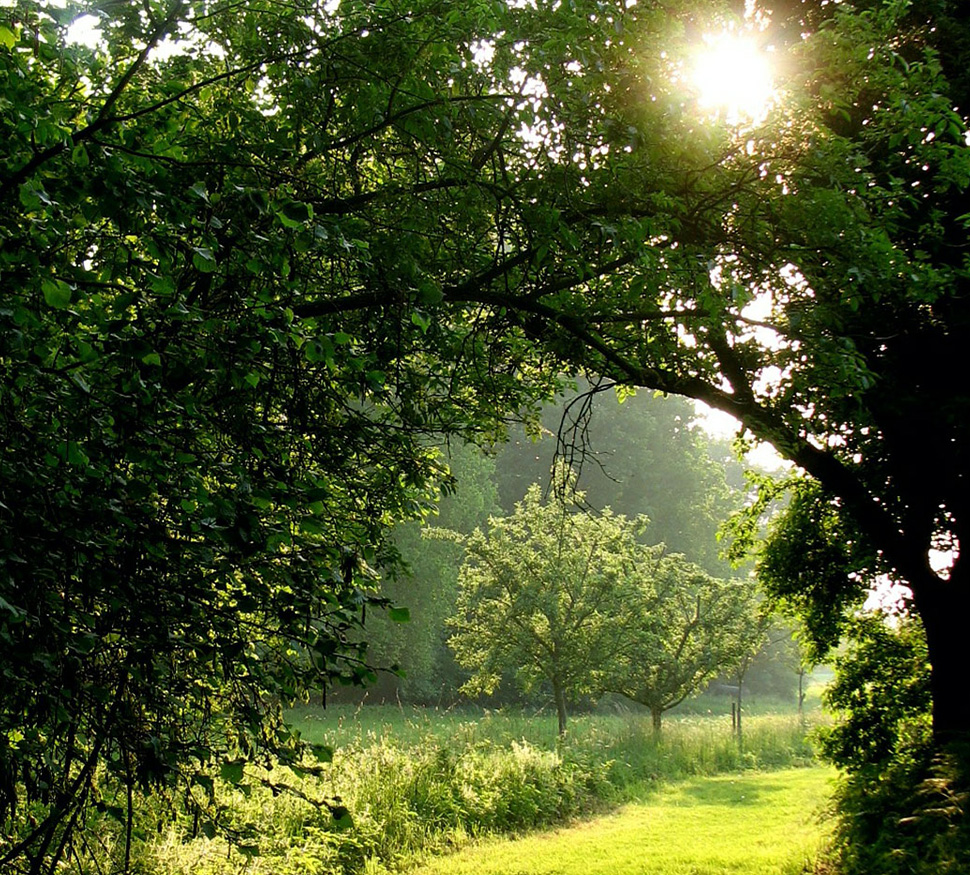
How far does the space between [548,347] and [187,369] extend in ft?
11.9

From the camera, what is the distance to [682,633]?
22844mm

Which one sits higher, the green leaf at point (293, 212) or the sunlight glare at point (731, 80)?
the sunlight glare at point (731, 80)

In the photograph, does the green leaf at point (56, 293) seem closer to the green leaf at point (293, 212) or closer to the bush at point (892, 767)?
the green leaf at point (293, 212)

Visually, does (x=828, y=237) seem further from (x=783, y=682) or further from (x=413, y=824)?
(x=783, y=682)

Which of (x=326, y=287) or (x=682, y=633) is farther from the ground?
(x=326, y=287)

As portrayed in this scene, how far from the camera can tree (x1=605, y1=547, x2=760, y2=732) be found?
22062 millimetres

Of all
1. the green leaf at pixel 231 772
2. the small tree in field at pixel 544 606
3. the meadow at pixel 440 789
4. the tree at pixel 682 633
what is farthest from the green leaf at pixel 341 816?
the tree at pixel 682 633

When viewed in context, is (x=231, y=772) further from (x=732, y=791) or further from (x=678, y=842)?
(x=732, y=791)

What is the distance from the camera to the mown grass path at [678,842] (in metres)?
9.56

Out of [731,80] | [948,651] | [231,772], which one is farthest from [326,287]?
[948,651]

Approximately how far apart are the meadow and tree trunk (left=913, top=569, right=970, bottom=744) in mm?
2805

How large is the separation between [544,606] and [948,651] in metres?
11.9

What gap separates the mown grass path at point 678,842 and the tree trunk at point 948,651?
7.12 feet

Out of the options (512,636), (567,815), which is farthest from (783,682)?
(567,815)
